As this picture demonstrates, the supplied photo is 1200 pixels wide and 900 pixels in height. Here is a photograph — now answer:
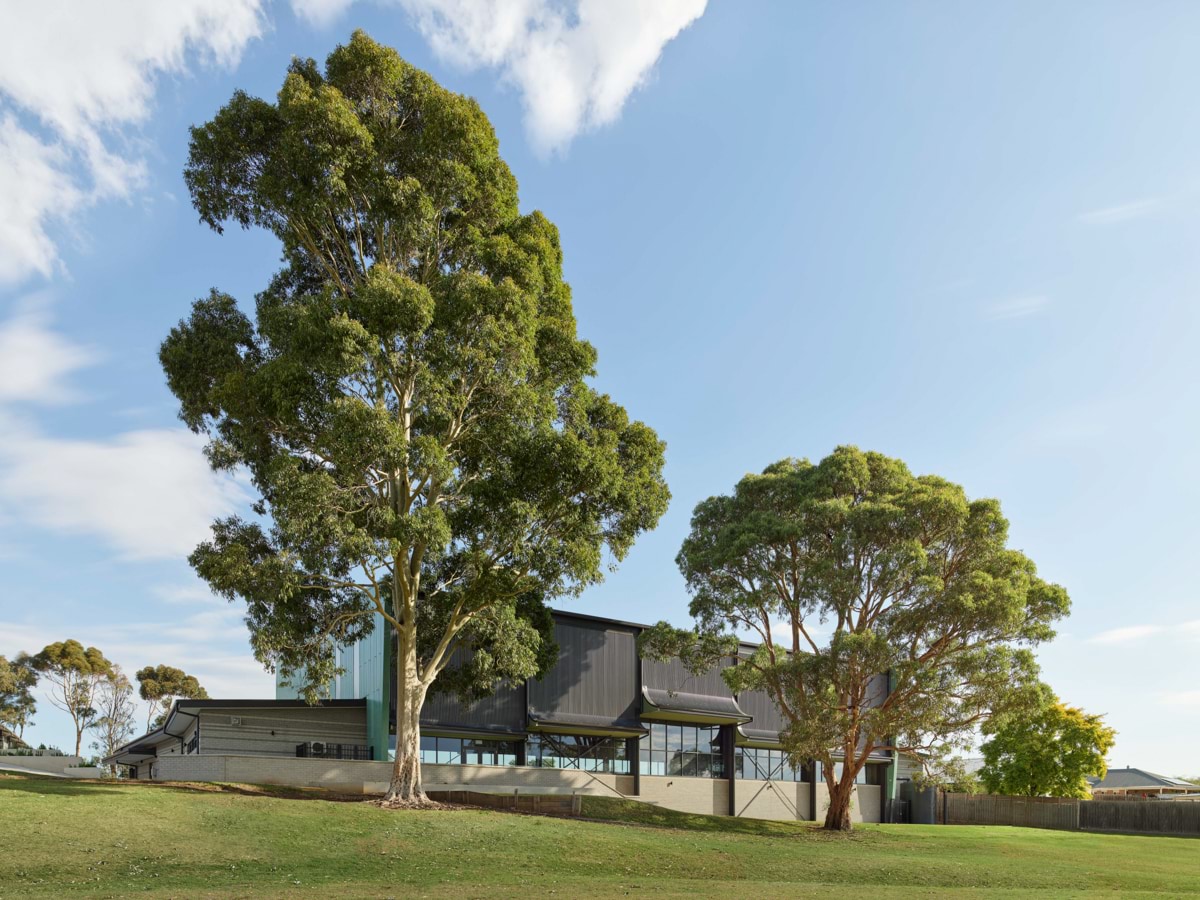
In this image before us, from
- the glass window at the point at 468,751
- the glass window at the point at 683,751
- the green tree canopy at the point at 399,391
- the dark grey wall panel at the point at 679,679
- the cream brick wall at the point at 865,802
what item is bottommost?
the cream brick wall at the point at 865,802

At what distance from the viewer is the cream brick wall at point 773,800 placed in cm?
4388

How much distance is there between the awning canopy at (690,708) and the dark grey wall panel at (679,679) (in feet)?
0.77

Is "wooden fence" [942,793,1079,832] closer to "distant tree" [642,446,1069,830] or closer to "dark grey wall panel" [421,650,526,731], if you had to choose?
"distant tree" [642,446,1069,830]

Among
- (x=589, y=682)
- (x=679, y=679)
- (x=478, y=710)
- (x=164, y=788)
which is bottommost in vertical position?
(x=164, y=788)

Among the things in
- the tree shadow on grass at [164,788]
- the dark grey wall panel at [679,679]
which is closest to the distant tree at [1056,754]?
the dark grey wall panel at [679,679]

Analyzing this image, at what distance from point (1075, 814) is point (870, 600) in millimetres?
22129

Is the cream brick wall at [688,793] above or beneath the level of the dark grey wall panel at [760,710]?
beneath

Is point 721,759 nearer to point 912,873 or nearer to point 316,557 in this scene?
Answer: point 912,873

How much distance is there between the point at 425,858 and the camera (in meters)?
19.1

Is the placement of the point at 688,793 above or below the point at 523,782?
below

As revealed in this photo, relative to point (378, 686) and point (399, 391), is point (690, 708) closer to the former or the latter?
point (378, 686)

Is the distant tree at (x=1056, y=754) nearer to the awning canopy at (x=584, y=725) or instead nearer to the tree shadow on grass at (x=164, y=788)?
the awning canopy at (x=584, y=725)

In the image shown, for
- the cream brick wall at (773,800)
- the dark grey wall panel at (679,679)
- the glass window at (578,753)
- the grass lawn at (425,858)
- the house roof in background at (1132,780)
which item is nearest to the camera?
the grass lawn at (425,858)

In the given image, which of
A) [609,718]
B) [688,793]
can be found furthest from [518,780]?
[688,793]
